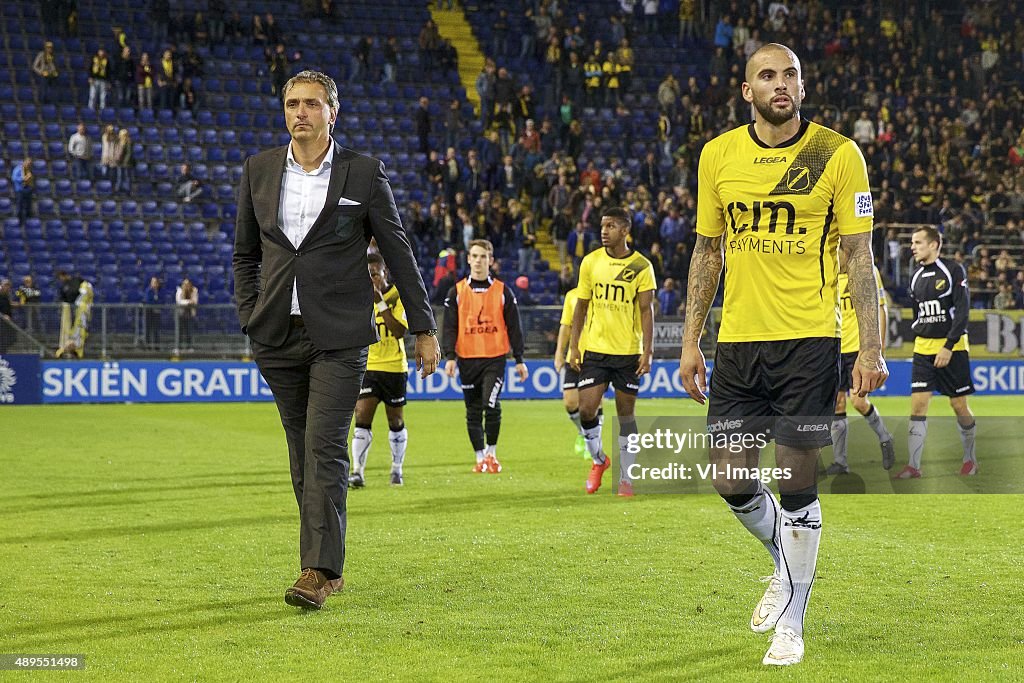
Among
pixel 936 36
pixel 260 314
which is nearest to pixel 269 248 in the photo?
pixel 260 314

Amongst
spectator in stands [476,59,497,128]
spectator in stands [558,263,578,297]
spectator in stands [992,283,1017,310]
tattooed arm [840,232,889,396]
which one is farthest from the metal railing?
tattooed arm [840,232,889,396]

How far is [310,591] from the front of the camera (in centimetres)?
585

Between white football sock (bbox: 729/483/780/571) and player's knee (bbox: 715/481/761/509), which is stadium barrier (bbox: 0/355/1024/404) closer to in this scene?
white football sock (bbox: 729/483/780/571)

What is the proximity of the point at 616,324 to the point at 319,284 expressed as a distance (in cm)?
494

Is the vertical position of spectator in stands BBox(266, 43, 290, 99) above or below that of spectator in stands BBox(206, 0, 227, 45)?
below

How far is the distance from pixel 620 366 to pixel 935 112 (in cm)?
2560

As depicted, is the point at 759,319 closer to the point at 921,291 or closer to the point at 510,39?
the point at 921,291

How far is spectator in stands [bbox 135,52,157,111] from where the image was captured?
2931 cm

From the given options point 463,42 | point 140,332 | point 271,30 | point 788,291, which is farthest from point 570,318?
point 463,42

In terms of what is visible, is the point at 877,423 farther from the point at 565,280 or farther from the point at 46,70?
the point at 46,70

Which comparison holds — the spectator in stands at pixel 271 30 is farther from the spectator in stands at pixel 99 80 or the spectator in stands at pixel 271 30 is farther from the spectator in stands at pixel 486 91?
the spectator in stands at pixel 486 91

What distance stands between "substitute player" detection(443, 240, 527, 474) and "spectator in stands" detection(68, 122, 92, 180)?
58.3 feet

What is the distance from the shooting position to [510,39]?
3397cm

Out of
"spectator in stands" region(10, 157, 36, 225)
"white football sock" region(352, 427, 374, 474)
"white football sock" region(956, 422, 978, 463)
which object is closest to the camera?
"white football sock" region(352, 427, 374, 474)
